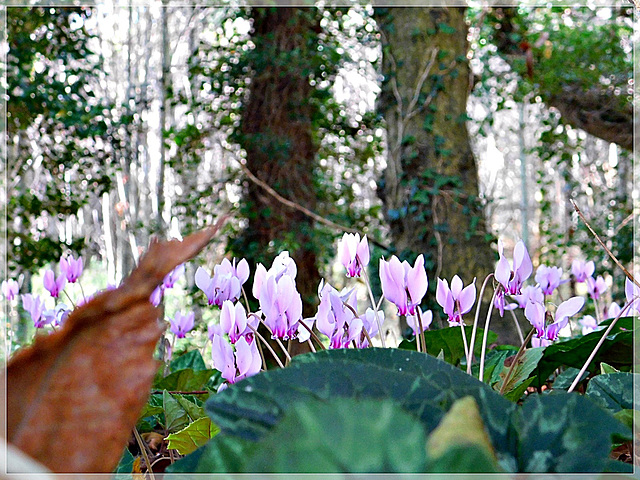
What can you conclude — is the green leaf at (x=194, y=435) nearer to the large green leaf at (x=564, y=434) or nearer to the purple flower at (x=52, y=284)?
the large green leaf at (x=564, y=434)

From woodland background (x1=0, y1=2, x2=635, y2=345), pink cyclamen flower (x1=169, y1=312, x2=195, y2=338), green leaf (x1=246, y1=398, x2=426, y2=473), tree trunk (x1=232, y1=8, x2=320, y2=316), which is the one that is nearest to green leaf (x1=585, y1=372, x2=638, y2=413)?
green leaf (x1=246, y1=398, x2=426, y2=473)

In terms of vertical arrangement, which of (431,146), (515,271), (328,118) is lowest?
(515,271)

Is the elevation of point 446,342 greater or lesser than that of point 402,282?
lesser

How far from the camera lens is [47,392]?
0.77 feet

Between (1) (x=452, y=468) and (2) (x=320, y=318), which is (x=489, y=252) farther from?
(1) (x=452, y=468)

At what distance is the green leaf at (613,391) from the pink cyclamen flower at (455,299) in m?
0.16

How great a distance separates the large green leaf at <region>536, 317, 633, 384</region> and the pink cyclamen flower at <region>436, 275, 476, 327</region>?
0.14m

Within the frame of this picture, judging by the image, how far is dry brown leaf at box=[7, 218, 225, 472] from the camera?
0.23m

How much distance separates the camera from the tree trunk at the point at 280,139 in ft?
11.9

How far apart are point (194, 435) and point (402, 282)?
24 cm

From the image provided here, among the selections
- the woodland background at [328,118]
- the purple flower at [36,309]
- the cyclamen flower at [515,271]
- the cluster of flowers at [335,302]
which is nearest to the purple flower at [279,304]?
the cluster of flowers at [335,302]

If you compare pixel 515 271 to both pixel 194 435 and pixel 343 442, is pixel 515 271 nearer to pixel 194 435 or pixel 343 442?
pixel 194 435

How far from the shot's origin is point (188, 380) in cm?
100

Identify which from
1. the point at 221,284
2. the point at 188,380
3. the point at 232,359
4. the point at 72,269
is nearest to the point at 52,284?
the point at 72,269
